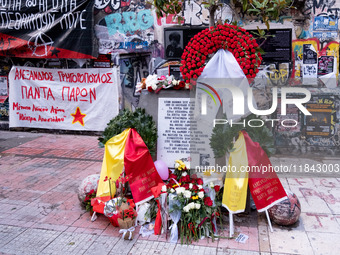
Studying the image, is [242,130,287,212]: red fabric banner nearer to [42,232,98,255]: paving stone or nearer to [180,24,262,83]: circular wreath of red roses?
[180,24,262,83]: circular wreath of red roses

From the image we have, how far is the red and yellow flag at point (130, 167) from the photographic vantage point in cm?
523

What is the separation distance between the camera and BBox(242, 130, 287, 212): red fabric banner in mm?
4949

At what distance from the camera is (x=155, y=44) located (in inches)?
381

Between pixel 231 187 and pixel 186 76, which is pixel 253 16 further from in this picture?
pixel 231 187

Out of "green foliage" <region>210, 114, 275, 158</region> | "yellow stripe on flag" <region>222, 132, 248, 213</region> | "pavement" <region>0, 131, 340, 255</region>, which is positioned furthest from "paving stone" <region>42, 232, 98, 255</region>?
"green foliage" <region>210, 114, 275, 158</region>

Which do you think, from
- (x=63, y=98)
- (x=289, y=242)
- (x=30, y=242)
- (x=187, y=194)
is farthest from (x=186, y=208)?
(x=63, y=98)

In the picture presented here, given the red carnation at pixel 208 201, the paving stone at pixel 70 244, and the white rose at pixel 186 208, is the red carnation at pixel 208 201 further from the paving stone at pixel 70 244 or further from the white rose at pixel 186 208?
the paving stone at pixel 70 244

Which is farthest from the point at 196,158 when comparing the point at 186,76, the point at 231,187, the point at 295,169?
the point at 295,169

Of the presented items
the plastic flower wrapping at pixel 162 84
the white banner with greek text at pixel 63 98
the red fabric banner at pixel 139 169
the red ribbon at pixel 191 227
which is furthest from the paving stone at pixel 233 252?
the white banner with greek text at pixel 63 98

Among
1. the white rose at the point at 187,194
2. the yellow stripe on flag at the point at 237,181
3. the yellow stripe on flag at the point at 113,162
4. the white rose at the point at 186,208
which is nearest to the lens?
the white rose at the point at 186,208

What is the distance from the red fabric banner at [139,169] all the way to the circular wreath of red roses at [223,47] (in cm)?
122

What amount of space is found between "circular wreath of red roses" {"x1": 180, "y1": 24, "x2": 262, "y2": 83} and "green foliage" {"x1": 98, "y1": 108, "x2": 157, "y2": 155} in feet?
3.06

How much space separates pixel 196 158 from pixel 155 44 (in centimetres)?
487

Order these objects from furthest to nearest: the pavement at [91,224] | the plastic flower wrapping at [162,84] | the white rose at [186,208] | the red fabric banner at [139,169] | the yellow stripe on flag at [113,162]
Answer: the plastic flower wrapping at [162,84]
the yellow stripe on flag at [113,162]
the red fabric banner at [139,169]
the white rose at [186,208]
the pavement at [91,224]
